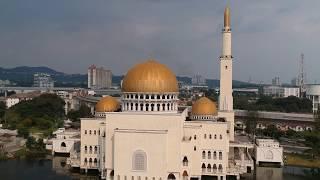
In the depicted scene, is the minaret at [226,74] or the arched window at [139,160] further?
the minaret at [226,74]

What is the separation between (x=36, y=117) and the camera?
193 feet

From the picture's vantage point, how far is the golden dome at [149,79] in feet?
92.5

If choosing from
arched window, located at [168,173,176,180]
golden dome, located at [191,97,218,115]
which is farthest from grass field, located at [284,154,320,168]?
arched window, located at [168,173,176,180]

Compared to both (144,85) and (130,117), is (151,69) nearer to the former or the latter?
(144,85)

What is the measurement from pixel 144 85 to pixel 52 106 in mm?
43122

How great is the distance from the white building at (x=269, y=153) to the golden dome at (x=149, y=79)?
35.6 ft

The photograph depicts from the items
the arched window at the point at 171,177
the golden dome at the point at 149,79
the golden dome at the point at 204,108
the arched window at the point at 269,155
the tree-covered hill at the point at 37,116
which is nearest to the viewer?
the arched window at the point at 171,177

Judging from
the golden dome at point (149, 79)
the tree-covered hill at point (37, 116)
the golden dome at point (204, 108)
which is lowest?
the tree-covered hill at point (37, 116)

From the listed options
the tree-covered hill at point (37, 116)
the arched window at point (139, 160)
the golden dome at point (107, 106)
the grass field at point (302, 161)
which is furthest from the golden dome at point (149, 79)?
the tree-covered hill at point (37, 116)

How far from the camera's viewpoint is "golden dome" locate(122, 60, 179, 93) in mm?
28188

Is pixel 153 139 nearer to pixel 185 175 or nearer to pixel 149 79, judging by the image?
pixel 185 175

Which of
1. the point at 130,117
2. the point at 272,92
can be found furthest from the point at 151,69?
the point at 272,92

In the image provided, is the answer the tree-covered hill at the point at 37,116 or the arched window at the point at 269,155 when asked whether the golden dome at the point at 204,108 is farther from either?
the tree-covered hill at the point at 37,116

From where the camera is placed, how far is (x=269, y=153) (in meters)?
35.1
